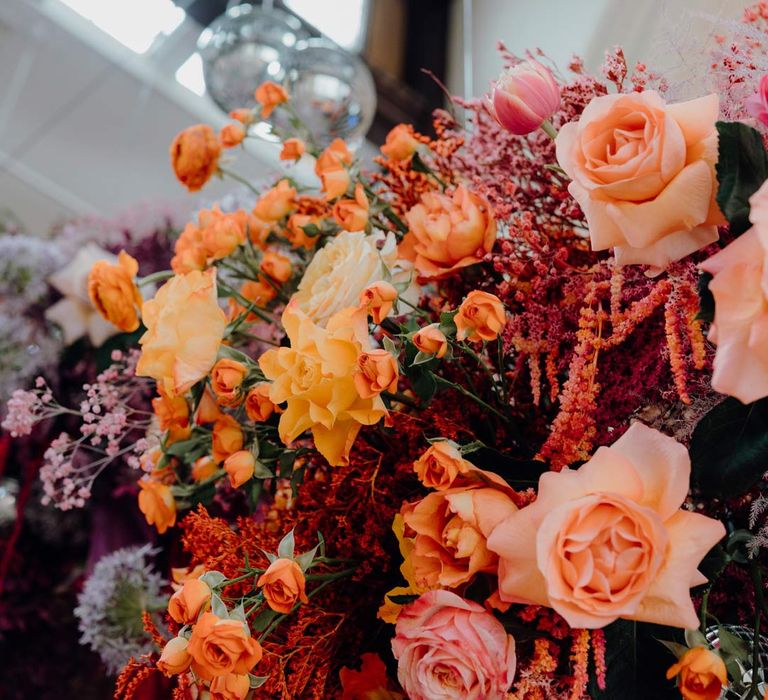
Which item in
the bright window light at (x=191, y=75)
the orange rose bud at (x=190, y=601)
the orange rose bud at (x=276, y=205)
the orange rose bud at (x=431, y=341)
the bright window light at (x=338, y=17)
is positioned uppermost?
the orange rose bud at (x=431, y=341)

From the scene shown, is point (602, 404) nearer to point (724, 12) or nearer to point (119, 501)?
point (724, 12)

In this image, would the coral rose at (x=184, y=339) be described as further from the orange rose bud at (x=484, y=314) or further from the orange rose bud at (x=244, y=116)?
the orange rose bud at (x=244, y=116)

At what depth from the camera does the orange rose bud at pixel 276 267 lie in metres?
0.74

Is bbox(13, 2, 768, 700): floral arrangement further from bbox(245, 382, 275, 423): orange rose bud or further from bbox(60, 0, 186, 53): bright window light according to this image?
bbox(60, 0, 186, 53): bright window light

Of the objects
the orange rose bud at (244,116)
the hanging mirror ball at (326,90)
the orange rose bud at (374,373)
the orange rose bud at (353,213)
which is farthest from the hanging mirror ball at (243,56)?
the orange rose bud at (374,373)

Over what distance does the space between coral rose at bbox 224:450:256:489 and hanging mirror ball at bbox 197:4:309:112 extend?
1.03 meters

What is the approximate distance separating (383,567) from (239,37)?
1184 mm

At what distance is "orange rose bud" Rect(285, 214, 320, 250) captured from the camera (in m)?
0.75

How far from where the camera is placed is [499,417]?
64 centimetres

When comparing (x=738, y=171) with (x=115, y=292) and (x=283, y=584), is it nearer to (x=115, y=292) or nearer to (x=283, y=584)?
(x=283, y=584)

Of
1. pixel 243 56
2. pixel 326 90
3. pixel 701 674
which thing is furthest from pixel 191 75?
pixel 701 674

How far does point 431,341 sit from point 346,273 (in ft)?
0.39

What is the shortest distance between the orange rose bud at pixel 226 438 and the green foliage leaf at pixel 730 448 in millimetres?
353

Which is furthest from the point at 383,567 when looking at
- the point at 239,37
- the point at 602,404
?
the point at 239,37
